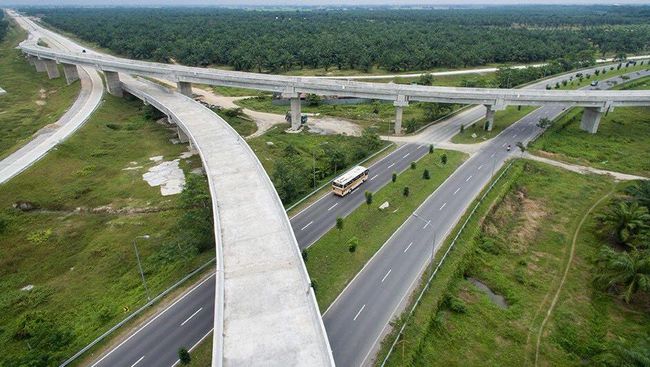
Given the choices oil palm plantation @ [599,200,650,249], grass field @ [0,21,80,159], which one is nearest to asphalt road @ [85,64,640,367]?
oil palm plantation @ [599,200,650,249]

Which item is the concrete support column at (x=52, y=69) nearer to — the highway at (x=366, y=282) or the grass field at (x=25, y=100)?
the grass field at (x=25, y=100)

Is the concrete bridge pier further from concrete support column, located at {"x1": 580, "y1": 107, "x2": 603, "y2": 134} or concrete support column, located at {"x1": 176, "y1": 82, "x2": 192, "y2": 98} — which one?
concrete support column, located at {"x1": 176, "y1": 82, "x2": 192, "y2": 98}

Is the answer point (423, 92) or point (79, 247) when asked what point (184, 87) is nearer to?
point (423, 92)

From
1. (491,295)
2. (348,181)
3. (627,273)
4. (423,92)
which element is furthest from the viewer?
(423,92)

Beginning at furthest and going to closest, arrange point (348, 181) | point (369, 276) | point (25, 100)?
point (25, 100) < point (348, 181) < point (369, 276)

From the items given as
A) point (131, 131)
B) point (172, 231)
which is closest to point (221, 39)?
point (131, 131)

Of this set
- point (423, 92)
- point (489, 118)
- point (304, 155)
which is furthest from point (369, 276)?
point (489, 118)

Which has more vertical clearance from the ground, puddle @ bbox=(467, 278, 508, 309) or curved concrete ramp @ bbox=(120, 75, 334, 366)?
curved concrete ramp @ bbox=(120, 75, 334, 366)
